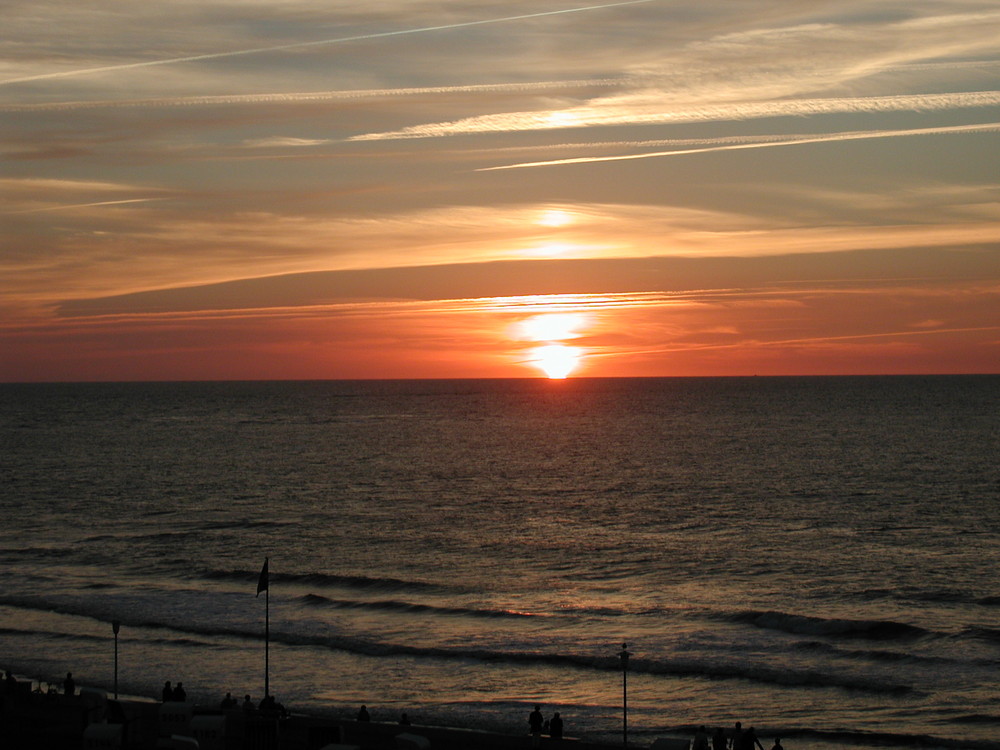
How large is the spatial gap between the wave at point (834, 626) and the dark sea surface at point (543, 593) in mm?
130

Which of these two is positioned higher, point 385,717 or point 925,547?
point 925,547

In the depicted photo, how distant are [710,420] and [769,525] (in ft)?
396

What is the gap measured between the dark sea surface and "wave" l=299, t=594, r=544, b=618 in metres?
0.18

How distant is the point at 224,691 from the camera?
3238 centimetres

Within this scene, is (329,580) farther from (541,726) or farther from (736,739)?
(736,739)

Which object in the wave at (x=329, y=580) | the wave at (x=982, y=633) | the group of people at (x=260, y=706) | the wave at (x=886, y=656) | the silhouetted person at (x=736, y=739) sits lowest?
the silhouetted person at (x=736, y=739)

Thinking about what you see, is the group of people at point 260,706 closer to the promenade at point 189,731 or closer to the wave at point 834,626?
the promenade at point 189,731

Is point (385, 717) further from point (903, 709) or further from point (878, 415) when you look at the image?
point (878, 415)

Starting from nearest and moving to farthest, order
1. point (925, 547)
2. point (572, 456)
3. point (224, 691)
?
1. point (224, 691)
2. point (925, 547)
3. point (572, 456)

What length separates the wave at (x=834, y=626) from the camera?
37.6m

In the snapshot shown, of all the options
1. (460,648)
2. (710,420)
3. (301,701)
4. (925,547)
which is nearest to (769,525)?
(925,547)

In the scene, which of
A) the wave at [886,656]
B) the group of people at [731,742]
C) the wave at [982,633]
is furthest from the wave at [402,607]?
the wave at [982,633]

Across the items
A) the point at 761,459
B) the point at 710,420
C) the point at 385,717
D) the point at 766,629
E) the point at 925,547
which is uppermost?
the point at 710,420

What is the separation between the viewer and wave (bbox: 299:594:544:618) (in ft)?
134
